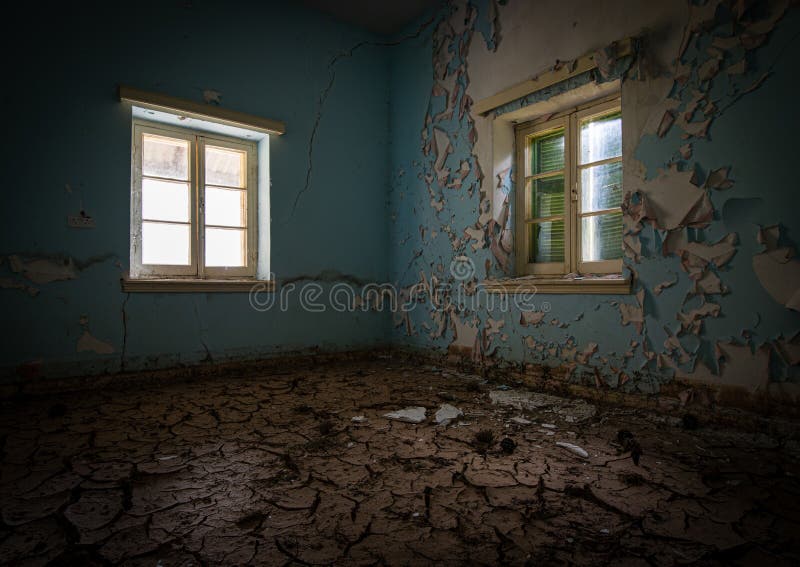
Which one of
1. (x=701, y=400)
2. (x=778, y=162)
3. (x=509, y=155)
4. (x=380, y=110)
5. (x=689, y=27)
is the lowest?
(x=701, y=400)

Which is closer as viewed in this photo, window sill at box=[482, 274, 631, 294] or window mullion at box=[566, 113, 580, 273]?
window sill at box=[482, 274, 631, 294]

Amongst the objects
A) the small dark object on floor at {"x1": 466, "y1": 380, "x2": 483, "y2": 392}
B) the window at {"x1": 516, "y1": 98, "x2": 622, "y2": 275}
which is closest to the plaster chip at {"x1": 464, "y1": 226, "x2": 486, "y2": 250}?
the window at {"x1": 516, "y1": 98, "x2": 622, "y2": 275}

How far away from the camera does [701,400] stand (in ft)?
6.13

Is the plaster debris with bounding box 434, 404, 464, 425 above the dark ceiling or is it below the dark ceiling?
below

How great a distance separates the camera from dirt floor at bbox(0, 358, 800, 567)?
3.31 feet

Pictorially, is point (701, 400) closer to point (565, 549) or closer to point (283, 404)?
point (565, 549)

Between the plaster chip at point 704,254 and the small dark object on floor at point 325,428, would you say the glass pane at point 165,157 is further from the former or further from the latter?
the plaster chip at point 704,254

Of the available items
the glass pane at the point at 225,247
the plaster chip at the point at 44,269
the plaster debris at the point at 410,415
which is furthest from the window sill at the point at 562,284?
the plaster chip at the point at 44,269

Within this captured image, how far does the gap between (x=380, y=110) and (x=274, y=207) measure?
→ 4.56 feet

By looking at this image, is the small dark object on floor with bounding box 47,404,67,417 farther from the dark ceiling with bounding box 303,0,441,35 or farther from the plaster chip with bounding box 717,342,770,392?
the dark ceiling with bounding box 303,0,441,35

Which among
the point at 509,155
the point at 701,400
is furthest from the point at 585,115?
the point at 701,400

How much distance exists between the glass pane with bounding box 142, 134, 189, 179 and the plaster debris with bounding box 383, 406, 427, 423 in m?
2.26

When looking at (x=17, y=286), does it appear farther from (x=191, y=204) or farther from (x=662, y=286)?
(x=662, y=286)

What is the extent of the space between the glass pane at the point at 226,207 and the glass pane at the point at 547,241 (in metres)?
2.18
